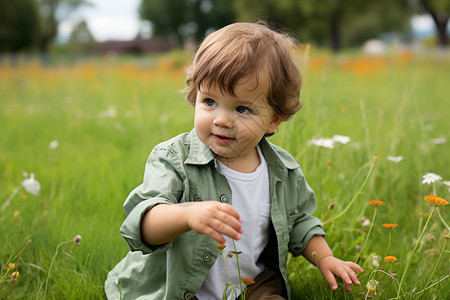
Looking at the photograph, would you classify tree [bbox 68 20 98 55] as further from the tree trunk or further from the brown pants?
the brown pants

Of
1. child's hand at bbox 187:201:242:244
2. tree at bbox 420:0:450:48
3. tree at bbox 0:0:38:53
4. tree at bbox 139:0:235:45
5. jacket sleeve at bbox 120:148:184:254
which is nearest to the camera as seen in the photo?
child's hand at bbox 187:201:242:244

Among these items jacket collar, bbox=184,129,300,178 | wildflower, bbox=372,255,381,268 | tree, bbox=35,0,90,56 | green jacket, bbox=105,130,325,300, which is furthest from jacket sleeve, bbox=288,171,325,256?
tree, bbox=35,0,90,56

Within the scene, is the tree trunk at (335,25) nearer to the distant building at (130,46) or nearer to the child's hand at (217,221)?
the distant building at (130,46)

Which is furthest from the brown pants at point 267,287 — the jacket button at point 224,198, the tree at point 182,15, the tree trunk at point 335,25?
the tree at point 182,15

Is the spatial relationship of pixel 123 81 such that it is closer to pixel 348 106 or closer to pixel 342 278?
pixel 348 106

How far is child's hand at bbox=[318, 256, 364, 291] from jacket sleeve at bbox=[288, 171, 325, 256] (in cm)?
10

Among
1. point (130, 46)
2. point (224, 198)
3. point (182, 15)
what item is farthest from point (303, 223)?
point (130, 46)

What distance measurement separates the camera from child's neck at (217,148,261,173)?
4.58 ft

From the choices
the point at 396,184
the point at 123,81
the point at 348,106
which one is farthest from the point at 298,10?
the point at 396,184

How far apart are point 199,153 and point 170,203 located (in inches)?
8.2

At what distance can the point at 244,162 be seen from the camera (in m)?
1.43

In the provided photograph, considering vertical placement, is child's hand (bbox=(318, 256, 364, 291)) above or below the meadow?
above

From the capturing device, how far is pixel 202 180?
1.33 metres

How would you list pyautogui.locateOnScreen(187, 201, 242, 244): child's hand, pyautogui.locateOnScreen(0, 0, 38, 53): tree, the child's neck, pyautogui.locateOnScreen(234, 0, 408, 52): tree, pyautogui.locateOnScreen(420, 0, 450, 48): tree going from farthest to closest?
pyautogui.locateOnScreen(420, 0, 450, 48): tree < pyautogui.locateOnScreen(234, 0, 408, 52): tree < pyautogui.locateOnScreen(0, 0, 38, 53): tree < the child's neck < pyautogui.locateOnScreen(187, 201, 242, 244): child's hand
